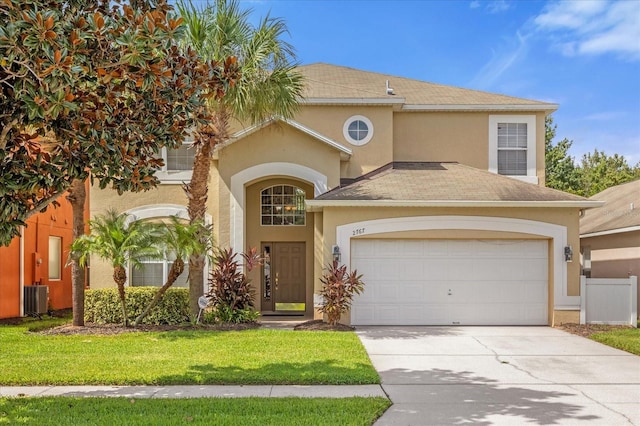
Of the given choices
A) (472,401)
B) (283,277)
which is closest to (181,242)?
(283,277)

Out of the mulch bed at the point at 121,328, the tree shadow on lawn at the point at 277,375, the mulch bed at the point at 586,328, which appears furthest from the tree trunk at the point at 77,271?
the mulch bed at the point at 586,328

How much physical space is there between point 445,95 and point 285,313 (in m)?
9.23

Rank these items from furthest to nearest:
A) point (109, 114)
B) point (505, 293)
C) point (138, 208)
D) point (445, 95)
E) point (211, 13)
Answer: point (445, 95) < point (138, 208) < point (505, 293) < point (211, 13) < point (109, 114)

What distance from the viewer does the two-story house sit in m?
13.7

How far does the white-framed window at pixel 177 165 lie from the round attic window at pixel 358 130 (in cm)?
487

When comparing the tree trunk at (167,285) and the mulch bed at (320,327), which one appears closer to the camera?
the mulch bed at (320,327)

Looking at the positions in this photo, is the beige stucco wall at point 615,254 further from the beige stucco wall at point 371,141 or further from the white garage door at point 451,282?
the beige stucco wall at point 371,141

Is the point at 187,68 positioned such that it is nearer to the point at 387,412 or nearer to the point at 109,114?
the point at 109,114

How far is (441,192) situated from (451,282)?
2409 mm

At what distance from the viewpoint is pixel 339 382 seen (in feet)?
25.3

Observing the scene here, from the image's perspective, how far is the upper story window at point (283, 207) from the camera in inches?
661

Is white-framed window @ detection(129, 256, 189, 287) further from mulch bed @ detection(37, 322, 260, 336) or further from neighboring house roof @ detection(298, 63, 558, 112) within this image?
neighboring house roof @ detection(298, 63, 558, 112)

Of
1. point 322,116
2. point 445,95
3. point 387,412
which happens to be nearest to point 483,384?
point 387,412

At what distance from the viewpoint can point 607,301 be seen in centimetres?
1359
